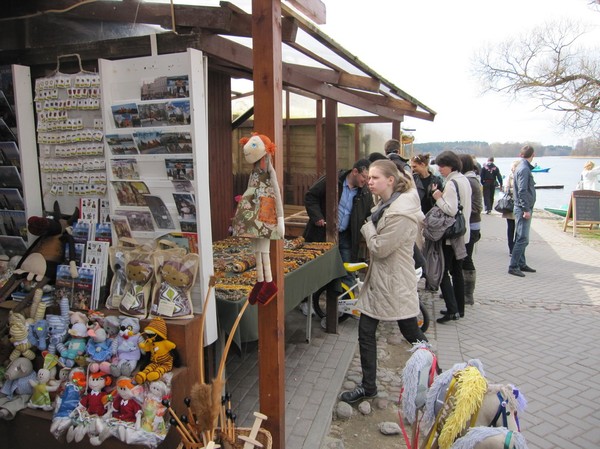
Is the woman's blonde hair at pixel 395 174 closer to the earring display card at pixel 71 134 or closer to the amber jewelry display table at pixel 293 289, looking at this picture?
the amber jewelry display table at pixel 293 289

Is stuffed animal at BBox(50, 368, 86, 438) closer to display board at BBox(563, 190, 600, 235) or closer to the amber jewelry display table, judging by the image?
the amber jewelry display table

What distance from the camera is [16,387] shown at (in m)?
2.72

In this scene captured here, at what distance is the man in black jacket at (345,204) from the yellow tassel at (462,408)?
3.58 metres

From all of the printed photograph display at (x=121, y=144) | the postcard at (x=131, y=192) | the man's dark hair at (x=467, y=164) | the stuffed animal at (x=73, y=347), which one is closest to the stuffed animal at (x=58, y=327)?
the stuffed animal at (x=73, y=347)

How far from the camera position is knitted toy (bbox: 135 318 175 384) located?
249 cm

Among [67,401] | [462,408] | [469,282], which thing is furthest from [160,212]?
[469,282]

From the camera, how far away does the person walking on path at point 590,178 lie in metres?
14.8

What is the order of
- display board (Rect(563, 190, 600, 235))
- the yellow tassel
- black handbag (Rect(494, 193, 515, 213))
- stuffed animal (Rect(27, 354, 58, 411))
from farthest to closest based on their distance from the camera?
1. display board (Rect(563, 190, 600, 235))
2. black handbag (Rect(494, 193, 515, 213))
3. stuffed animal (Rect(27, 354, 58, 411))
4. the yellow tassel

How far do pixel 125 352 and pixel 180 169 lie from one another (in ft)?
3.57

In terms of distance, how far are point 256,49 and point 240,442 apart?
203cm

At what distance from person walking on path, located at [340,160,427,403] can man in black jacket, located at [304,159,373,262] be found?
5.89 feet

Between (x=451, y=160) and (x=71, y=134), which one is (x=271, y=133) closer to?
(x=71, y=134)

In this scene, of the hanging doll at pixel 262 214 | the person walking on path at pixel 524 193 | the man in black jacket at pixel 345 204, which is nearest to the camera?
the hanging doll at pixel 262 214

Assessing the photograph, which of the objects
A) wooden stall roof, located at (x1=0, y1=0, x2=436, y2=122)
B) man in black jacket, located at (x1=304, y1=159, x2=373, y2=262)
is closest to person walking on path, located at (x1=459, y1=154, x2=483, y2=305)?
man in black jacket, located at (x1=304, y1=159, x2=373, y2=262)
